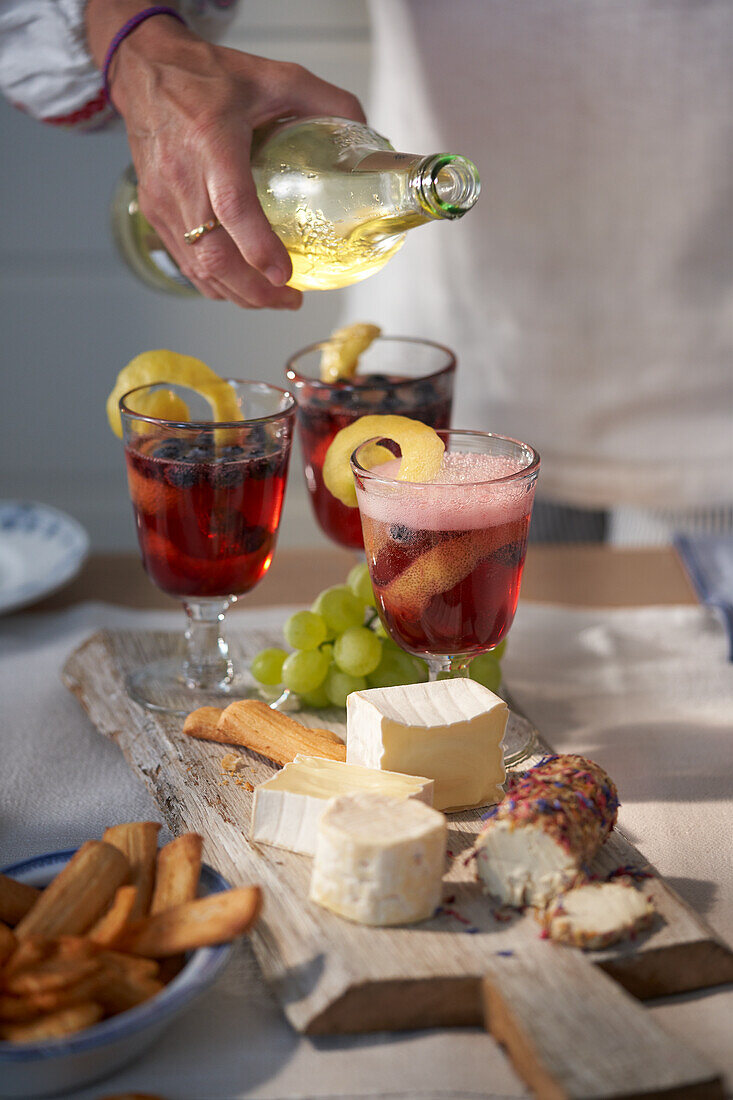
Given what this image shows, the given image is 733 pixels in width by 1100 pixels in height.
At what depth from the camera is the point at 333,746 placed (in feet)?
3.01

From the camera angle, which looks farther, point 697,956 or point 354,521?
point 354,521

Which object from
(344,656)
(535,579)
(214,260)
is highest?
(214,260)

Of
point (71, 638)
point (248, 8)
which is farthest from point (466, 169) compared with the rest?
point (248, 8)

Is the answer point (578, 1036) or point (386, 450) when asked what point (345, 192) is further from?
point (578, 1036)

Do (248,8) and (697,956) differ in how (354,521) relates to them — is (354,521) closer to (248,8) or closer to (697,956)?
(697,956)

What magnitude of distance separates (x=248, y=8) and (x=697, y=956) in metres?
2.51

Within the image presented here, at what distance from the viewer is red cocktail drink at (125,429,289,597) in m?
0.99

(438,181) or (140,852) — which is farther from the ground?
(438,181)

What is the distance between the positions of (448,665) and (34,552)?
0.74 metres

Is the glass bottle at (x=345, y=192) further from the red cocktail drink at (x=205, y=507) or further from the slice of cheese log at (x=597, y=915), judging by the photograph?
the slice of cheese log at (x=597, y=915)

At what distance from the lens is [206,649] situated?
1145 mm

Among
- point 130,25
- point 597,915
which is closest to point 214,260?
point 130,25

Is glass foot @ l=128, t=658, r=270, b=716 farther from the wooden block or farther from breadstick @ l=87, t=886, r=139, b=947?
the wooden block

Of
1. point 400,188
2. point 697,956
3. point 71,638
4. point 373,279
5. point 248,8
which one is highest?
point 248,8
